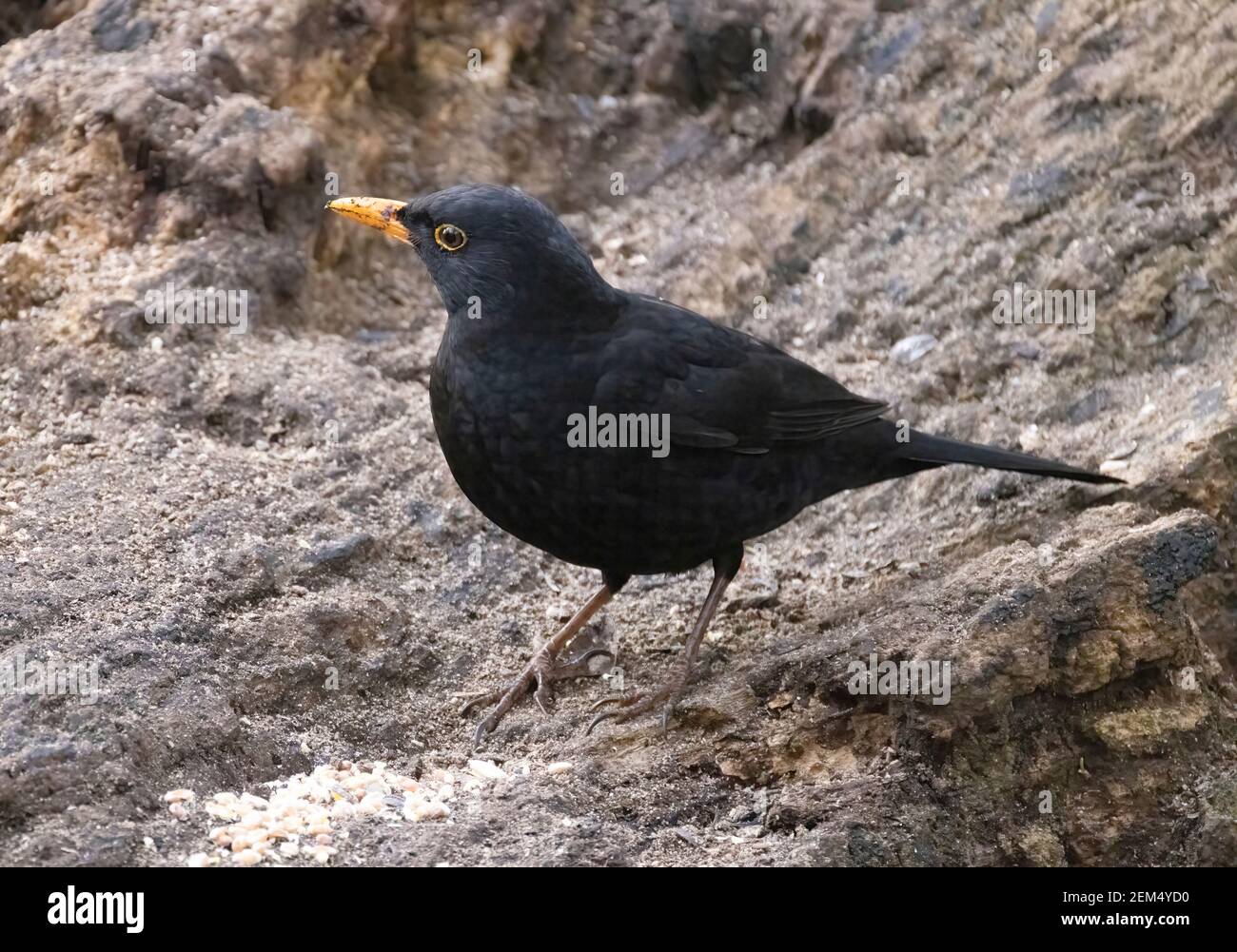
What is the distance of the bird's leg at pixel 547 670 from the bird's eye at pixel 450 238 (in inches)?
48.1

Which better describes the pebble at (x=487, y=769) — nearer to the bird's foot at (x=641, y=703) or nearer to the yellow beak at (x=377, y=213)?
the bird's foot at (x=641, y=703)

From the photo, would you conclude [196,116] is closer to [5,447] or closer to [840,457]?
[5,447]

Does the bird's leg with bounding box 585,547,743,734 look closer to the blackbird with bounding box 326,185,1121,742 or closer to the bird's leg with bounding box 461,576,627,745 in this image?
the blackbird with bounding box 326,185,1121,742

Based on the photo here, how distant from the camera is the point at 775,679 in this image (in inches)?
177

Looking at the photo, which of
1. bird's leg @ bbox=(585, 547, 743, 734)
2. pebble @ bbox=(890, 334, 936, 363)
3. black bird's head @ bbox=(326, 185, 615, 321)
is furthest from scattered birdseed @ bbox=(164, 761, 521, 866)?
pebble @ bbox=(890, 334, 936, 363)

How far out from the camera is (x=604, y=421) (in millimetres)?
4488

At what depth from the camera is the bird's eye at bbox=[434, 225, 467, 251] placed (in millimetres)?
4715

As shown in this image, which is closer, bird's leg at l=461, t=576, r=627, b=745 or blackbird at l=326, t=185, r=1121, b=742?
blackbird at l=326, t=185, r=1121, b=742

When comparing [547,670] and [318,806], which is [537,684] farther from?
[318,806]

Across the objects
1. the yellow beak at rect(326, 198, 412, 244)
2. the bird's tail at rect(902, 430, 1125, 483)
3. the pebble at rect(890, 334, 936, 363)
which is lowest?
the bird's tail at rect(902, 430, 1125, 483)

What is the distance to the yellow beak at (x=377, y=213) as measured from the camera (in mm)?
4891

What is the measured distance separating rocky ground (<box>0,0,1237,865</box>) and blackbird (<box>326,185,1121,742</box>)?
1.32ft

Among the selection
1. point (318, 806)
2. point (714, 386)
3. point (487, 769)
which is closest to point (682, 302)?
point (714, 386)

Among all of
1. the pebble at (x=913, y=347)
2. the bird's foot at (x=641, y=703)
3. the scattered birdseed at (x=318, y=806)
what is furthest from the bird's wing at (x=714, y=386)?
the scattered birdseed at (x=318, y=806)
